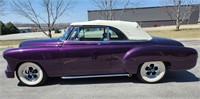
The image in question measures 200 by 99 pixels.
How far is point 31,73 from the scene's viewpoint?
19.2 feet

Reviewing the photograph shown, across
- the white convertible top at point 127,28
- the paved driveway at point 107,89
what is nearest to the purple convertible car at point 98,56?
the white convertible top at point 127,28

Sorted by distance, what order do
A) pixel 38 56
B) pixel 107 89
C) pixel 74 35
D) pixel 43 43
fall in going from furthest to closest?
1. pixel 43 43
2. pixel 74 35
3. pixel 38 56
4. pixel 107 89

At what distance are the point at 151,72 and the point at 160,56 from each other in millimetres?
444

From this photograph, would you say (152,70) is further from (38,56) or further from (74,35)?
(38,56)

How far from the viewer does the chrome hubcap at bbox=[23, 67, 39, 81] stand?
584 cm

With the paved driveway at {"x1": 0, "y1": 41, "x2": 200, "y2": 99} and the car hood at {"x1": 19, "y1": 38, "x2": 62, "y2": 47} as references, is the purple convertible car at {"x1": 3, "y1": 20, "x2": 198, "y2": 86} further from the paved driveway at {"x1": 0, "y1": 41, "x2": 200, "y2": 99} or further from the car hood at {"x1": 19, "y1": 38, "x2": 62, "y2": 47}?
the paved driveway at {"x1": 0, "y1": 41, "x2": 200, "y2": 99}

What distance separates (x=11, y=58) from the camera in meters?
5.69

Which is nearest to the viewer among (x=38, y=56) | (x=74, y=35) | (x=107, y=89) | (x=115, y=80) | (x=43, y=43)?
(x=107, y=89)

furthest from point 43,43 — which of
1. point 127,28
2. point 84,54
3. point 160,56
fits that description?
point 160,56

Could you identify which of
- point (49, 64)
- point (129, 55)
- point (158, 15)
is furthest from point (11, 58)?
point (158, 15)

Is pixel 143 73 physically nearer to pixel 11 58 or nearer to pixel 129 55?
pixel 129 55

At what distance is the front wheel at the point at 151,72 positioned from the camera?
581 centimetres

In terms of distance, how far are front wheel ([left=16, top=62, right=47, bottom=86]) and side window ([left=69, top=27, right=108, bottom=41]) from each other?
1.04 metres

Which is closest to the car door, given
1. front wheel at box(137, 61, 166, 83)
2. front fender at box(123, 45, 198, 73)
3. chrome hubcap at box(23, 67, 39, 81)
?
front fender at box(123, 45, 198, 73)
